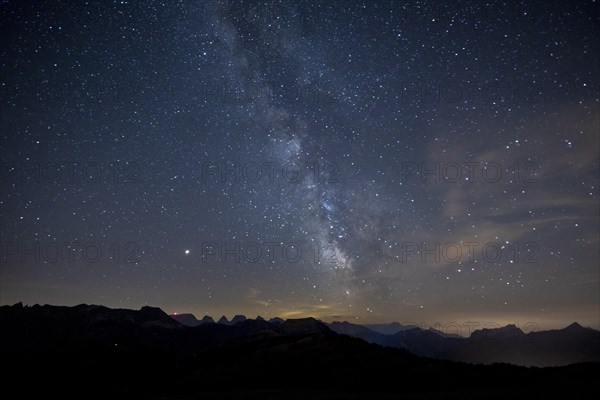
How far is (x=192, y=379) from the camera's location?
33.4 m

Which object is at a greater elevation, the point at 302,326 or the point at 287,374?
the point at 302,326

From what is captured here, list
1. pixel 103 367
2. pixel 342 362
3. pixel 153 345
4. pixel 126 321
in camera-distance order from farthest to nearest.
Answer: pixel 126 321
pixel 153 345
pixel 103 367
pixel 342 362

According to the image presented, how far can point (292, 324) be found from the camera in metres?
111

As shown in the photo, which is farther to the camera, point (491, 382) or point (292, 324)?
point (292, 324)

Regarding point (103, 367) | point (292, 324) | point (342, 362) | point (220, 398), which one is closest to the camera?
point (220, 398)

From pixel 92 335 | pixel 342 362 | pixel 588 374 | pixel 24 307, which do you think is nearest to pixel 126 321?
pixel 92 335

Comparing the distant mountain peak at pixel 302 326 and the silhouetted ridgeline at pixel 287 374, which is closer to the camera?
the silhouetted ridgeline at pixel 287 374

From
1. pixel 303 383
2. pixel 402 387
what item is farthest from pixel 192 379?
pixel 402 387

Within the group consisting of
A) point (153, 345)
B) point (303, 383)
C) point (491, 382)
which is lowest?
point (153, 345)

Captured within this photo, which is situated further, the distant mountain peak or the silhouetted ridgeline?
the distant mountain peak

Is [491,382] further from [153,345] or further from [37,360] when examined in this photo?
[153,345]

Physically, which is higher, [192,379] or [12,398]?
[192,379]

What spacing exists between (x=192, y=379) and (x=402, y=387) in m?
20.6

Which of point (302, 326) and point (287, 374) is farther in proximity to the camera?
point (302, 326)
